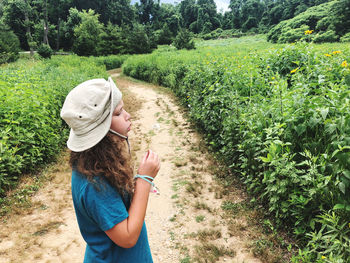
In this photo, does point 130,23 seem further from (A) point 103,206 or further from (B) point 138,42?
(A) point 103,206

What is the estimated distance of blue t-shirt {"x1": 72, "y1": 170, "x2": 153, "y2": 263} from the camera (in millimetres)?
950

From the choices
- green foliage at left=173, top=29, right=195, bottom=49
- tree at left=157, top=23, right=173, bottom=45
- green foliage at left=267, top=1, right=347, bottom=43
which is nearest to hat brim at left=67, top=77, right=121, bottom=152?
green foliage at left=267, top=1, right=347, bottom=43

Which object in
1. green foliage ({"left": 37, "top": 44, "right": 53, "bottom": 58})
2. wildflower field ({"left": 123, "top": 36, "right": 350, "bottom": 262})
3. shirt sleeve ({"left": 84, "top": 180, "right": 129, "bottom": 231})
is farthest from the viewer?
green foliage ({"left": 37, "top": 44, "right": 53, "bottom": 58})

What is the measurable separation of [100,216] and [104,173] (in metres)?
0.18

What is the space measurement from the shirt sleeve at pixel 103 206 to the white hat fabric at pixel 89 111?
193 mm

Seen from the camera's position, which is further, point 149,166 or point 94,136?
point 149,166

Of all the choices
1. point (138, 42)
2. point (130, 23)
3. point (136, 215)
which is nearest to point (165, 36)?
point (130, 23)

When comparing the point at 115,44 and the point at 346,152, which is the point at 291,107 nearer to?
the point at 346,152

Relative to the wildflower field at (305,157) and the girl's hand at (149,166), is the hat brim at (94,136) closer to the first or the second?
the girl's hand at (149,166)

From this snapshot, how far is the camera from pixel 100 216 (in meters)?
0.94

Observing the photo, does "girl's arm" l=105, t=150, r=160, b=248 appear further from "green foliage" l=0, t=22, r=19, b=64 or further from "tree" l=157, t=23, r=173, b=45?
"tree" l=157, t=23, r=173, b=45

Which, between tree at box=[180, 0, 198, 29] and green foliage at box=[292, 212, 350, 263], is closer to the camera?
green foliage at box=[292, 212, 350, 263]

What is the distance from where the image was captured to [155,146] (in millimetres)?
6008

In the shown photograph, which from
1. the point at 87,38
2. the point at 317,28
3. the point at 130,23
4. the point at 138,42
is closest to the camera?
the point at 87,38
